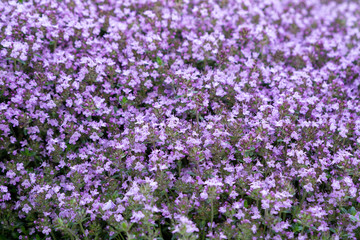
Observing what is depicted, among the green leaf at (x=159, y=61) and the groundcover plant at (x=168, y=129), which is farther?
the green leaf at (x=159, y=61)

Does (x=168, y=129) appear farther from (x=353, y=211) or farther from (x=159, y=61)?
(x=353, y=211)

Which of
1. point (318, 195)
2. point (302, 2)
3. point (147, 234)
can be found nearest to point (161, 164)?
point (147, 234)

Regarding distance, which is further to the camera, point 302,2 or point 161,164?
point 302,2

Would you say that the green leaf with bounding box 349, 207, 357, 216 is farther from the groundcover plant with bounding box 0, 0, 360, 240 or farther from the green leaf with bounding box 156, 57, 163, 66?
the green leaf with bounding box 156, 57, 163, 66

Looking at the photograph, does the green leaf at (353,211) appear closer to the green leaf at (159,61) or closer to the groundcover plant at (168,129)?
the groundcover plant at (168,129)

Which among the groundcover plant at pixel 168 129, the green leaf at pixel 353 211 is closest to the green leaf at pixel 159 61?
the groundcover plant at pixel 168 129

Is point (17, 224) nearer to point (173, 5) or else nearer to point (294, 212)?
point (294, 212)

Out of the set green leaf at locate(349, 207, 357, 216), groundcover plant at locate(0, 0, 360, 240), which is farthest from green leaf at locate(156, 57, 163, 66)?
green leaf at locate(349, 207, 357, 216)

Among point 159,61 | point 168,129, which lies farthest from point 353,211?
point 159,61
